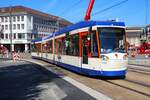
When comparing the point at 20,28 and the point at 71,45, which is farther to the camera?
the point at 20,28

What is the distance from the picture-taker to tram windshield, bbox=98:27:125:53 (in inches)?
696

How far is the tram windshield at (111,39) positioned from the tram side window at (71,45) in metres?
3.17

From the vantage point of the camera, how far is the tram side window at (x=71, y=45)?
21.1 meters

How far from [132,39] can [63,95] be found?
463 feet

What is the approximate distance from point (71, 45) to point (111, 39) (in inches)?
200

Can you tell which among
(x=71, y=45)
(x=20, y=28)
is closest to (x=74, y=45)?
(x=71, y=45)

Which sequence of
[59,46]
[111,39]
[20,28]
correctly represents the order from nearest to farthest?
[111,39], [59,46], [20,28]

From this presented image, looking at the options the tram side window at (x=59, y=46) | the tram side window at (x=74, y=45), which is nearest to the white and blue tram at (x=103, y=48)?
the tram side window at (x=74, y=45)

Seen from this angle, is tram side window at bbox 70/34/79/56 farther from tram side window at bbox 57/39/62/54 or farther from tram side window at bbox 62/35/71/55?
tram side window at bbox 57/39/62/54

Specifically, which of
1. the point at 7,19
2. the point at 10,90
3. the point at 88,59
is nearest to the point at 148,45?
the point at 7,19

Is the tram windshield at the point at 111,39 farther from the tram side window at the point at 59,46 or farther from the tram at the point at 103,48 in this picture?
the tram side window at the point at 59,46

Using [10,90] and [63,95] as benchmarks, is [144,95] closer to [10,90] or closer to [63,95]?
[63,95]

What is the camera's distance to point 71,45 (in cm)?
2248

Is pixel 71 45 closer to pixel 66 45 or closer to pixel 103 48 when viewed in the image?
pixel 66 45
